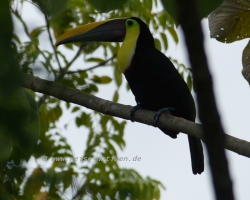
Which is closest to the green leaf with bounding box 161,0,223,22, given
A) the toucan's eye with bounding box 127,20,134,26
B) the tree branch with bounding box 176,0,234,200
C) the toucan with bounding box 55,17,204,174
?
the tree branch with bounding box 176,0,234,200

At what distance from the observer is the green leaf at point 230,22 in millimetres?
2455

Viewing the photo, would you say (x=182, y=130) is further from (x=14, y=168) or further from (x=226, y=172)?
(x=226, y=172)

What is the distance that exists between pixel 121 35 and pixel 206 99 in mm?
3241

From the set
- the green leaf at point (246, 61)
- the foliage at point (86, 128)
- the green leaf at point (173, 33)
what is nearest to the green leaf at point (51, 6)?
the foliage at point (86, 128)

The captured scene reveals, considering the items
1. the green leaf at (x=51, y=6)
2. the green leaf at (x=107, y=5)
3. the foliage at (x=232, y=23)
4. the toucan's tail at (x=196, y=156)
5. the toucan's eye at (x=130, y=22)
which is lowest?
the green leaf at (x=51, y=6)

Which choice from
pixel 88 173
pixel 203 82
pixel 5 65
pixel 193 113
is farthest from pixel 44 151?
pixel 88 173

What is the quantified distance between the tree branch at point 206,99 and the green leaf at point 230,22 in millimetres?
1930

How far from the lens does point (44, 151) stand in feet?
3.84

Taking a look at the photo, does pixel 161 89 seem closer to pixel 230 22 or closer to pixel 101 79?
pixel 230 22

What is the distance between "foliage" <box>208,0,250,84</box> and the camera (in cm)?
244

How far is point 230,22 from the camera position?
8.30ft

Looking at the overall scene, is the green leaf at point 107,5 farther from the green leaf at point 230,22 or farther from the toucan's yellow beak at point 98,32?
the toucan's yellow beak at point 98,32

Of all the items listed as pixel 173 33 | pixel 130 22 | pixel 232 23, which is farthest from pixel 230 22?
pixel 173 33

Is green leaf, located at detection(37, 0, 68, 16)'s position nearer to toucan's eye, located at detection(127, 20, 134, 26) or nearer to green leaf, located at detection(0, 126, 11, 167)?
green leaf, located at detection(0, 126, 11, 167)
